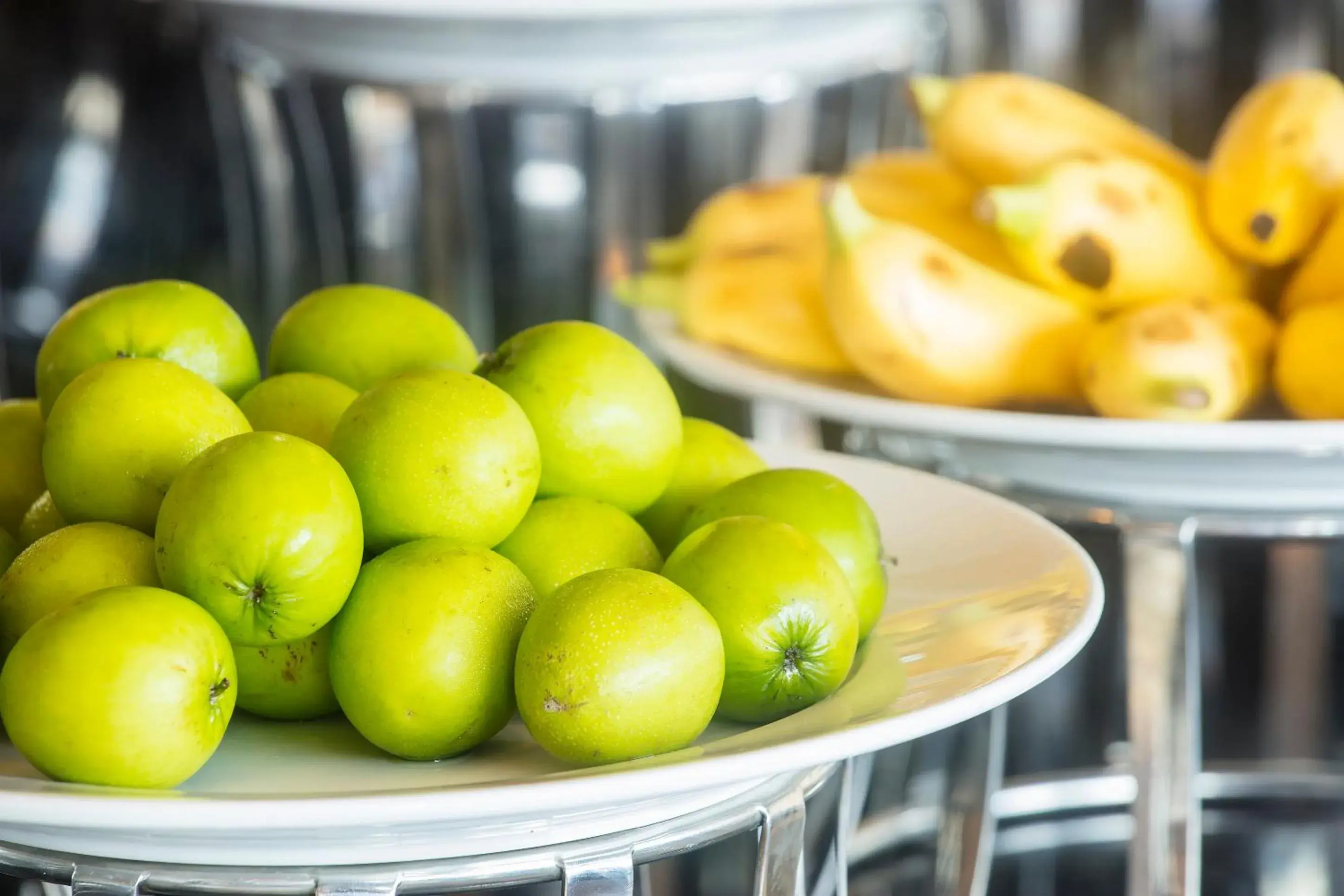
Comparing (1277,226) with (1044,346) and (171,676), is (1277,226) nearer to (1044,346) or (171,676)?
(1044,346)

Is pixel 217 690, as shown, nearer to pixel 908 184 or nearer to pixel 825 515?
pixel 825 515

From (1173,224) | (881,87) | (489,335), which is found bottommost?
(489,335)

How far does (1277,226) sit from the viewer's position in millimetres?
678

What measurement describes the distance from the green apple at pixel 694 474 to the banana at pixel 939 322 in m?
0.20

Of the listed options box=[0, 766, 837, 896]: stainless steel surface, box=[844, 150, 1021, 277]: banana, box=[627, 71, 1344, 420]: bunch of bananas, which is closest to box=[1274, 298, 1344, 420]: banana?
box=[627, 71, 1344, 420]: bunch of bananas

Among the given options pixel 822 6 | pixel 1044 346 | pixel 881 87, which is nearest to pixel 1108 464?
pixel 1044 346

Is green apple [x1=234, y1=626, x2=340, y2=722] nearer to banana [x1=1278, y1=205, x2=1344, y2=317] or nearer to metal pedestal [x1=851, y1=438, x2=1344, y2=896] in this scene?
metal pedestal [x1=851, y1=438, x2=1344, y2=896]

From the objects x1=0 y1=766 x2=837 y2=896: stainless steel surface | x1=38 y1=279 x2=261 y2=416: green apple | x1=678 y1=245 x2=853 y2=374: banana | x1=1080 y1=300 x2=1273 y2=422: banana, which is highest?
x1=38 y1=279 x2=261 y2=416: green apple

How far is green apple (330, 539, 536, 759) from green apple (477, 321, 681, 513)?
6 centimetres

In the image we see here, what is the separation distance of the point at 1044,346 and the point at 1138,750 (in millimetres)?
185

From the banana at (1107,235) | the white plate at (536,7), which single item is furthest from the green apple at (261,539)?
the white plate at (536,7)

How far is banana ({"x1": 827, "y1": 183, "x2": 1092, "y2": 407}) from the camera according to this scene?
0.68 meters

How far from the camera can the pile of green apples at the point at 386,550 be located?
0.34m

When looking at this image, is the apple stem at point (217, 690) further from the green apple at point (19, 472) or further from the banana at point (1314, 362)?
the banana at point (1314, 362)
